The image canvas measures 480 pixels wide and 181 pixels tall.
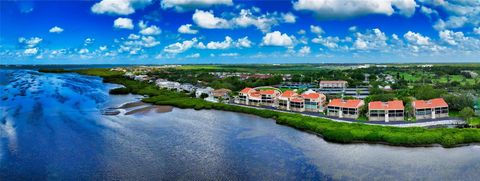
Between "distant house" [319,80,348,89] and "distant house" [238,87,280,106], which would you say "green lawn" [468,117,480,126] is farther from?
"distant house" [319,80,348,89]

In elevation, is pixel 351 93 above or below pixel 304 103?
below

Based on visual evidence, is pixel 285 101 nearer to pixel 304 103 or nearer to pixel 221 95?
pixel 304 103

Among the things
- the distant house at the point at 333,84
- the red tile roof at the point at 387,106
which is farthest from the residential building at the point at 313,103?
the distant house at the point at 333,84

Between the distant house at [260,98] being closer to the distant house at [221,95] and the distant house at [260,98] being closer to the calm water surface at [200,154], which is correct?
the distant house at [221,95]

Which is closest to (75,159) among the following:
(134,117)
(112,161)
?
(112,161)

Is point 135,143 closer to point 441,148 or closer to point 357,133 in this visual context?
point 357,133

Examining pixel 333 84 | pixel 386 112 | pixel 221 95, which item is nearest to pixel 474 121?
pixel 386 112
